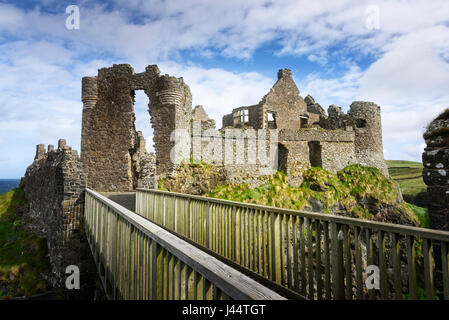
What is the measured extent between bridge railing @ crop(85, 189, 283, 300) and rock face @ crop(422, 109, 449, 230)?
3799mm

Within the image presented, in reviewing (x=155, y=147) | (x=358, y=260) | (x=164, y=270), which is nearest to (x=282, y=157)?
(x=155, y=147)

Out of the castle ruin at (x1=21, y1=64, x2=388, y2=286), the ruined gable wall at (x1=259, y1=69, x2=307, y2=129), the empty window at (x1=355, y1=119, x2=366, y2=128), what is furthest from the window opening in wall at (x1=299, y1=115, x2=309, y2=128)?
the castle ruin at (x1=21, y1=64, x2=388, y2=286)

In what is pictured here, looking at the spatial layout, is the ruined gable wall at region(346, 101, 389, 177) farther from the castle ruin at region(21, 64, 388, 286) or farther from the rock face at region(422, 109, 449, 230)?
the rock face at region(422, 109, 449, 230)

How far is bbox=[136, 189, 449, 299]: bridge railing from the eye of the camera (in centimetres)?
245

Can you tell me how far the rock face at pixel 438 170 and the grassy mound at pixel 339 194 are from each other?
11.2m

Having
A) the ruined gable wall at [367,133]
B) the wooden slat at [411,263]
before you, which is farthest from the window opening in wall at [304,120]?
Result: the wooden slat at [411,263]

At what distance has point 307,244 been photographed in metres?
3.69

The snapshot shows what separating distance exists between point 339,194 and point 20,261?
18.7m

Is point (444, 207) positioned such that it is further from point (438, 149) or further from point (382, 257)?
point (382, 257)

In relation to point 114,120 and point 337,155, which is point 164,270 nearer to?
point 114,120

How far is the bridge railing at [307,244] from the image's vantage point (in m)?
2.45

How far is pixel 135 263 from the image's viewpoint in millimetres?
2977
